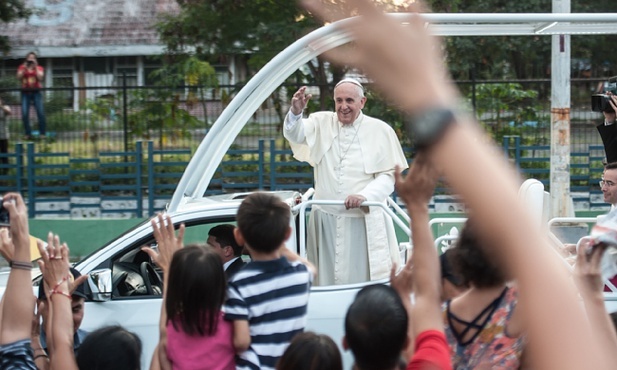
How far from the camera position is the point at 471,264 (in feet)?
8.27

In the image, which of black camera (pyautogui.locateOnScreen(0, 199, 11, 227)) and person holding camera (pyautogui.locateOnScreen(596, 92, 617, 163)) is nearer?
black camera (pyautogui.locateOnScreen(0, 199, 11, 227))

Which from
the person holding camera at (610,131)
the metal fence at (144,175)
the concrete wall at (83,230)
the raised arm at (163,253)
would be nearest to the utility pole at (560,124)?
the metal fence at (144,175)

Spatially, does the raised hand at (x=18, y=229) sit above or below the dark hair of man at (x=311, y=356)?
above

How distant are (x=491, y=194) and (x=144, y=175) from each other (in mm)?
10882

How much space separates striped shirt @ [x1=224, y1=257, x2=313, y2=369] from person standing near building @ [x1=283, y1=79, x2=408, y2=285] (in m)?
1.96

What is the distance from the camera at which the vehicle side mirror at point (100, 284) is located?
489 cm

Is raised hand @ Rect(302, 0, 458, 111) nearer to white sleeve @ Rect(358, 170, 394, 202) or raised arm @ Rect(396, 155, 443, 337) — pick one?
raised arm @ Rect(396, 155, 443, 337)

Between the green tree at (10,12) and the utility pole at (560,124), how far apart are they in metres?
8.12

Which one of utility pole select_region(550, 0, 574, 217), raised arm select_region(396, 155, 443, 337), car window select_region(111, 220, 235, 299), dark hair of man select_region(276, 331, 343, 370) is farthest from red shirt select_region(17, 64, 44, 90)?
raised arm select_region(396, 155, 443, 337)

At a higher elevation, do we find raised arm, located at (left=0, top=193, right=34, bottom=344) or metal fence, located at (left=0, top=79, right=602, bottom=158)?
metal fence, located at (left=0, top=79, right=602, bottom=158)

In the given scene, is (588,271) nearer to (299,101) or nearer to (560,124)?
(299,101)

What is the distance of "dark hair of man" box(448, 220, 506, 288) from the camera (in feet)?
8.07

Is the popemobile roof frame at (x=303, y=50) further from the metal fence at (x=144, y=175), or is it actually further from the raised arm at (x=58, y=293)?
the metal fence at (x=144, y=175)

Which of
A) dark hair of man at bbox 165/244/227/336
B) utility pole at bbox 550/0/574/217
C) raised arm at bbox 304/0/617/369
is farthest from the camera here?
utility pole at bbox 550/0/574/217
